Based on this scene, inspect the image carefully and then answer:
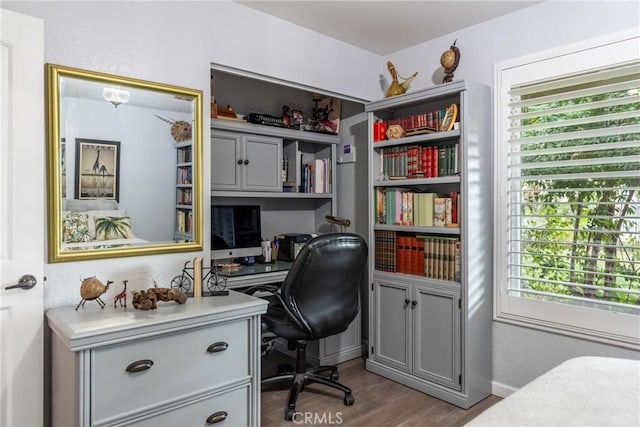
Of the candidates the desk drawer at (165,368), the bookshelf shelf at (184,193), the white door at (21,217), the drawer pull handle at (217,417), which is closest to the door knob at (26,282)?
the white door at (21,217)

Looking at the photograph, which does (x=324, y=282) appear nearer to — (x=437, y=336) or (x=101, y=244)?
(x=437, y=336)

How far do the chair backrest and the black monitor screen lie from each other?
2.86ft

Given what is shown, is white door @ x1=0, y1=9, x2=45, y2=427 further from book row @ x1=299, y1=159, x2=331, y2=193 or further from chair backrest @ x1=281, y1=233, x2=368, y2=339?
book row @ x1=299, y1=159, x2=331, y2=193

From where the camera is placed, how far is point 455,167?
2803 mm

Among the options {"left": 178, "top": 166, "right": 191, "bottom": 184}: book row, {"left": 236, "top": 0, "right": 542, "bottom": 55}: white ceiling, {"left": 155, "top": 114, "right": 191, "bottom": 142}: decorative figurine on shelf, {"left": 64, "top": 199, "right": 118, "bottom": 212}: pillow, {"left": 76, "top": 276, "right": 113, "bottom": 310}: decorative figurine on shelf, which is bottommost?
{"left": 76, "top": 276, "right": 113, "bottom": 310}: decorative figurine on shelf

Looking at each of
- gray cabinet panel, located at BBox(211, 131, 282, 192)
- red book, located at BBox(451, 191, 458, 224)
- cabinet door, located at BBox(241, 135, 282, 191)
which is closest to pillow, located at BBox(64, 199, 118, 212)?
gray cabinet panel, located at BBox(211, 131, 282, 192)

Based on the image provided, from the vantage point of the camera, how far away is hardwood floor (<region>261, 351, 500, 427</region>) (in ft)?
8.20

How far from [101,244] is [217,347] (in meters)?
0.80

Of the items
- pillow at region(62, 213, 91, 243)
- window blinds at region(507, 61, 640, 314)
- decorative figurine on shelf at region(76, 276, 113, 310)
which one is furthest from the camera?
window blinds at region(507, 61, 640, 314)

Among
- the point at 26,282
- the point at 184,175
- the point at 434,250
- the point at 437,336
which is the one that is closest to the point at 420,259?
the point at 434,250

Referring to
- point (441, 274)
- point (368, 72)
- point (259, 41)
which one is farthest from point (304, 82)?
point (441, 274)

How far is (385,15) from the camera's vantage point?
2.81 metres

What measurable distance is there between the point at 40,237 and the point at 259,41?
170 cm

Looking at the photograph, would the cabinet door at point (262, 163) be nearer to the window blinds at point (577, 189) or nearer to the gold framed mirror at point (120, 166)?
the gold framed mirror at point (120, 166)
